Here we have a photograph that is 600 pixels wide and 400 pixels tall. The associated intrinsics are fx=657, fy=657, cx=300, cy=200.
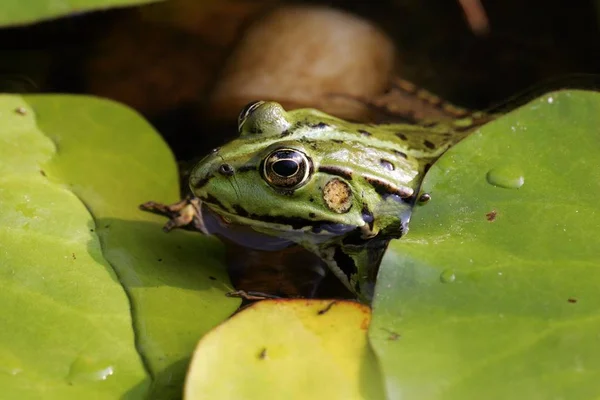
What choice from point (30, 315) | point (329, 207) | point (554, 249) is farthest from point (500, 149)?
point (30, 315)

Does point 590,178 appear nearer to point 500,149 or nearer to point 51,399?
point 500,149

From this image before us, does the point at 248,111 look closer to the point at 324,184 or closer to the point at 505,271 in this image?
the point at 324,184

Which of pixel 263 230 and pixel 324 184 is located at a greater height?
pixel 324 184

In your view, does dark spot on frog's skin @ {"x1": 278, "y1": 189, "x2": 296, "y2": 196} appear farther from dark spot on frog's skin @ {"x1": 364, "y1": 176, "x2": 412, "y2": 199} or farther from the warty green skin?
dark spot on frog's skin @ {"x1": 364, "y1": 176, "x2": 412, "y2": 199}

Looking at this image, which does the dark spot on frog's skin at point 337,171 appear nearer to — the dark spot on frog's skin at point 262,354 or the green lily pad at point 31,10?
the dark spot on frog's skin at point 262,354

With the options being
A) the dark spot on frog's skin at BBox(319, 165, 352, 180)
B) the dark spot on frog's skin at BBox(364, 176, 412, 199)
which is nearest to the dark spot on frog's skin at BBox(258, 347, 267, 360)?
the dark spot on frog's skin at BBox(319, 165, 352, 180)

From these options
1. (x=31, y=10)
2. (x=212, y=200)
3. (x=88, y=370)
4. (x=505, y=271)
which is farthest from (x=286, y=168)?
(x=31, y=10)

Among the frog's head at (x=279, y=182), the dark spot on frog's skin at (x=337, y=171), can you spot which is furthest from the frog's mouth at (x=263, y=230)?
the dark spot on frog's skin at (x=337, y=171)
